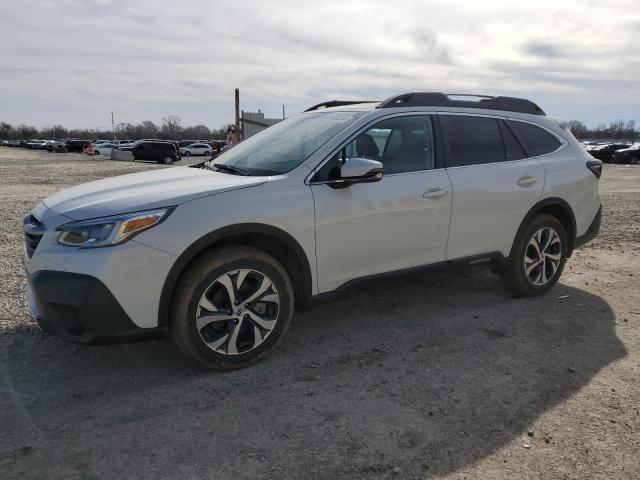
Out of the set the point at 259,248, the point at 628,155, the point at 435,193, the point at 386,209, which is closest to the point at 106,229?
the point at 259,248

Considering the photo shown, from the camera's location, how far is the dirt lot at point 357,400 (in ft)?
8.47

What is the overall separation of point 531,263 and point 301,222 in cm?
248

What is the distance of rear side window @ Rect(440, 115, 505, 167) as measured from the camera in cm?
435

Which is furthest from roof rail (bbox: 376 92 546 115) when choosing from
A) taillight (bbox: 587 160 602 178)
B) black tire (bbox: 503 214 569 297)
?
black tire (bbox: 503 214 569 297)

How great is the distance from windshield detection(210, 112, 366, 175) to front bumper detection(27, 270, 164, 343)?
1.35 m

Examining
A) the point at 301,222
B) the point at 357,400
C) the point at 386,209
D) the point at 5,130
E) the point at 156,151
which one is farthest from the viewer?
the point at 5,130

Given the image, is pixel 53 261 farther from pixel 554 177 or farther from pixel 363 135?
pixel 554 177

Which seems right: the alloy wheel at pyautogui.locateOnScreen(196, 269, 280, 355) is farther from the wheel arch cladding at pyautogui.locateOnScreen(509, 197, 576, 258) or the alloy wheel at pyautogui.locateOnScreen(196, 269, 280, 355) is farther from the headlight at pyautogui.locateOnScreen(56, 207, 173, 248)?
the wheel arch cladding at pyautogui.locateOnScreen(509, 197, 576, 258)

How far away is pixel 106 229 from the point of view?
3053 mm

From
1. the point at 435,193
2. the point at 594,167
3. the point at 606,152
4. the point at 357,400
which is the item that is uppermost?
the point at 594,167

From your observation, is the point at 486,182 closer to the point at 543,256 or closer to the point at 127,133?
the point at 543,256

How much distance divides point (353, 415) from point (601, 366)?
1849 millimetres

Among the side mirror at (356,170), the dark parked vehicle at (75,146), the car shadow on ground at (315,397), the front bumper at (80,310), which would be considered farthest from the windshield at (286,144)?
the dark parked vehicle at (75,146)

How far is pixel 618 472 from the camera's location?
2.53m
